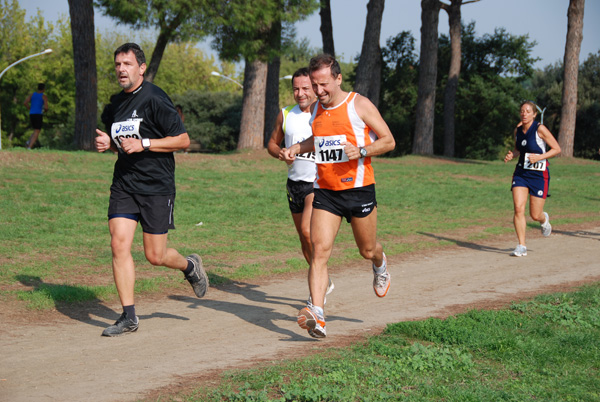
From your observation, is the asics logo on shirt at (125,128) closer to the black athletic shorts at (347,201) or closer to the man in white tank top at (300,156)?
the man in white tank top at (300,156)

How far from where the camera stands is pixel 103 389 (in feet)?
15.1

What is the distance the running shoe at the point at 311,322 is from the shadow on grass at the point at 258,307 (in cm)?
28

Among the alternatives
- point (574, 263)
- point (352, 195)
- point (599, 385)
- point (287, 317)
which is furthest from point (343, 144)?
point (574, 263)

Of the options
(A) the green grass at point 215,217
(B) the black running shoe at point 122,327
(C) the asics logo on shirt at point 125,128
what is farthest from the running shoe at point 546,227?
(C) the asics logo on shirt at point 125,128

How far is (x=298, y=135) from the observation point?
23.9 ft

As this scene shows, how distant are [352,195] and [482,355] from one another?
1.76 meters

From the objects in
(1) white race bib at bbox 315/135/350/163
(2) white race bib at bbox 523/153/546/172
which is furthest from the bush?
(1) white race bib at bbox 315/135/350/163

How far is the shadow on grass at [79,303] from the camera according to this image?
6.89m

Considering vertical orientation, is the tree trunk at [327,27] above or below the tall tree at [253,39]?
above

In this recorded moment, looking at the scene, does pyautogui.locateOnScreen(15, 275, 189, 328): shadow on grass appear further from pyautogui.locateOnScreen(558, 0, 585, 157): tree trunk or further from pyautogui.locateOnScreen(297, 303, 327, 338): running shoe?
pyautogui.locateOnScreen(558, 0, 585, 157): tree trunk

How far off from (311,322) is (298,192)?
6.55ft

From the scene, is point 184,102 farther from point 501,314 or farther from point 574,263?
point 501,314

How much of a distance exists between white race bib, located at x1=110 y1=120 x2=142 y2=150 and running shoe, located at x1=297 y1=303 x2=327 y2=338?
2.14m

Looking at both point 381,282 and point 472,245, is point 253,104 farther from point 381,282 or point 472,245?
point 381,282
